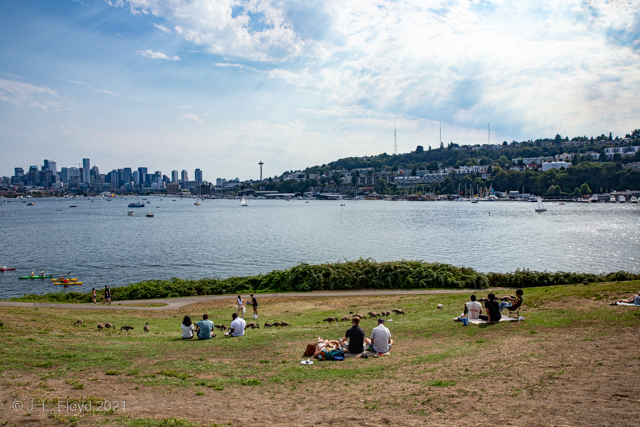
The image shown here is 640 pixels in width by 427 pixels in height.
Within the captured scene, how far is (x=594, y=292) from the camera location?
1881 cm

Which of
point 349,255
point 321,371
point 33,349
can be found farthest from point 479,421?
Result: point 349,255

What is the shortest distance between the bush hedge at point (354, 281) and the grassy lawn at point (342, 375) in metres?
12.4

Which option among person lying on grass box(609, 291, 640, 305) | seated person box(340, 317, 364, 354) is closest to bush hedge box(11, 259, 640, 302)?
person lying on grass box(609, 291, 640, 305)

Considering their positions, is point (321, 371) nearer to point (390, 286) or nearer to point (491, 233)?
point (390, 286)

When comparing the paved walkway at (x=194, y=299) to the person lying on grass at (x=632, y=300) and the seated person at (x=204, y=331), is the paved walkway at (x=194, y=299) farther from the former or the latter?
the seated person at (x=204, y=331)

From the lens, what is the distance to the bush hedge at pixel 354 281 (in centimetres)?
2902

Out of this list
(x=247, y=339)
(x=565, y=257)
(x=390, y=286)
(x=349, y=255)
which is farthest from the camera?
(x=349, y=255)

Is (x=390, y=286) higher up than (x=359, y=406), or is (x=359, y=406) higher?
(x=359, y=406)

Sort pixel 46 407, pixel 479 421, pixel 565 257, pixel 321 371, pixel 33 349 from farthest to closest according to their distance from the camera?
pixel 565 257 → pixel 33 349 → pixel 321 371 → pixel 46 407 → pixel 479 421

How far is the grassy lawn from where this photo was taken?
329 inches

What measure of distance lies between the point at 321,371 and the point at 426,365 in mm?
2770

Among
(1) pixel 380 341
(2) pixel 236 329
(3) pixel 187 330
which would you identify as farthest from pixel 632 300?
(3) pixel 187 330

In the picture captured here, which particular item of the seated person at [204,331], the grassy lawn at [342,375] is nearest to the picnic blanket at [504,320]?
the grassy lawn at [342,375]

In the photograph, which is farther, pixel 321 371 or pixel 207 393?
pixel 321 371
